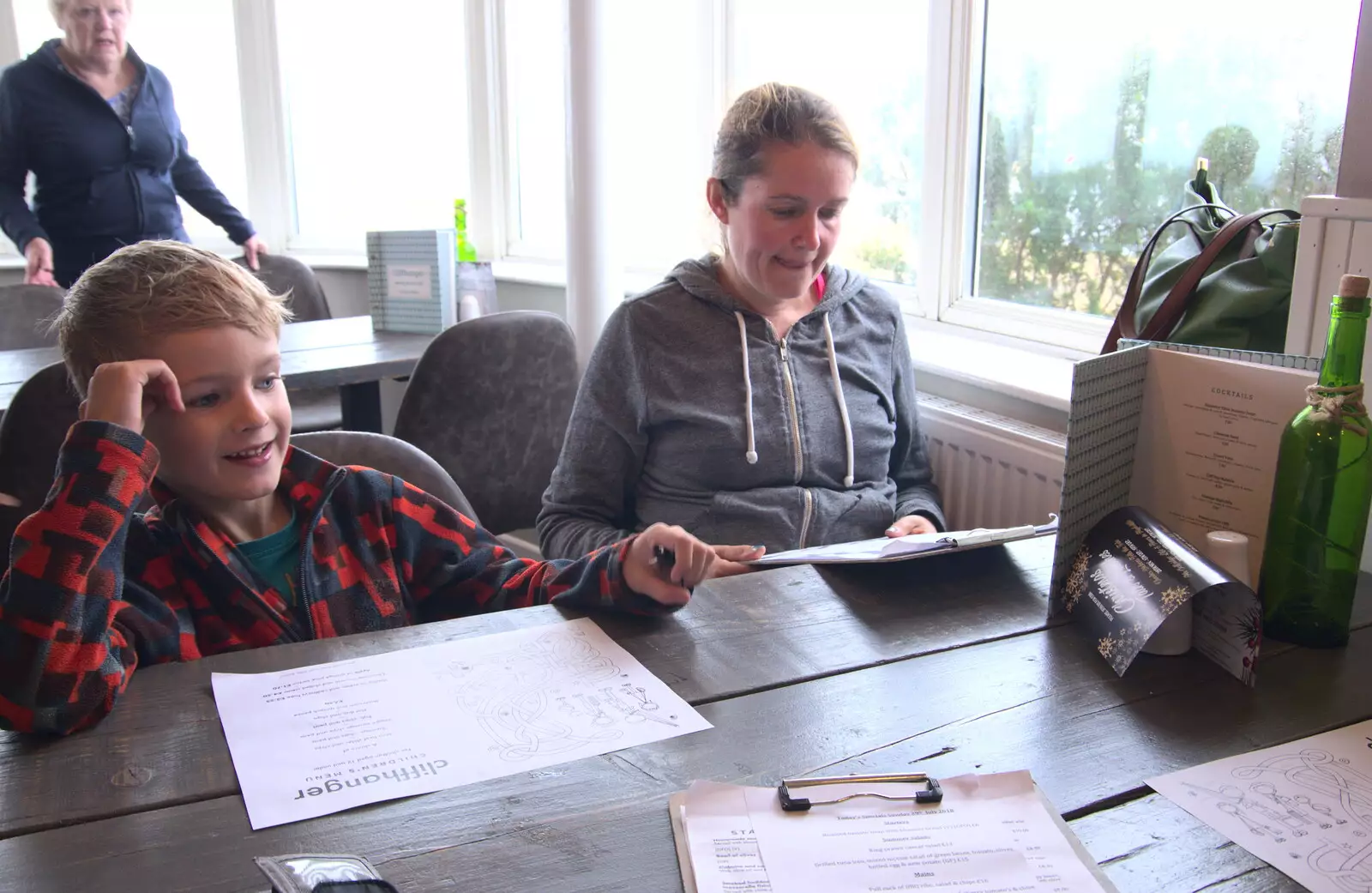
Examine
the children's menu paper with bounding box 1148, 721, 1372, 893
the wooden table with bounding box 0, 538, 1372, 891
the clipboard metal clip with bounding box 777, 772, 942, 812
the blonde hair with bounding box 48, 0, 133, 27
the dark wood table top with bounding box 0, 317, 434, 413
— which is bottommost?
the children's menu paper with bounding box 1148, 721, 1372, 893

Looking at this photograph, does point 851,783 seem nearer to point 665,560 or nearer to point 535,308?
point 665,560

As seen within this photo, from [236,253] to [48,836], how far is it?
4123 millimetres

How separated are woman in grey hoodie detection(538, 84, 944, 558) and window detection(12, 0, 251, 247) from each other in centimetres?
323

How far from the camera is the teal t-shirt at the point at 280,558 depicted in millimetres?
1163

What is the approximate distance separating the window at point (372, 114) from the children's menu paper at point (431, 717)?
10.9 ft

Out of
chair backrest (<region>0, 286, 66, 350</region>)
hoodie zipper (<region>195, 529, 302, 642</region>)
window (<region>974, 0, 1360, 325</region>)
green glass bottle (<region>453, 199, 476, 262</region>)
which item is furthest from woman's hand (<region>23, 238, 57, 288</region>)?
window (<region>974, 0, 1360, 325</region>)

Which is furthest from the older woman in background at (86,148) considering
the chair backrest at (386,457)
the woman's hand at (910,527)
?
the woman's hand at (910,527)

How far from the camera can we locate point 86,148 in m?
3.17

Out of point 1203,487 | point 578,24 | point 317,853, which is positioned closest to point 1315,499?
point 1203,487

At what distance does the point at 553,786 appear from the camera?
30.4 inches

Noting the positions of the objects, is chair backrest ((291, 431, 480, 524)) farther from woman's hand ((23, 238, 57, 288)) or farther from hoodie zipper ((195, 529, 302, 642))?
woman's hand ((23, 238, 57, 288))

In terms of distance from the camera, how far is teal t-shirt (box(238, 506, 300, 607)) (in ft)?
3.82

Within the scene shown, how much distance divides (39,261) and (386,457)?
2.13 meters

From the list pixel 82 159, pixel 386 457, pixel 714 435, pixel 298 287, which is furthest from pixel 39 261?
pixel 714 435
